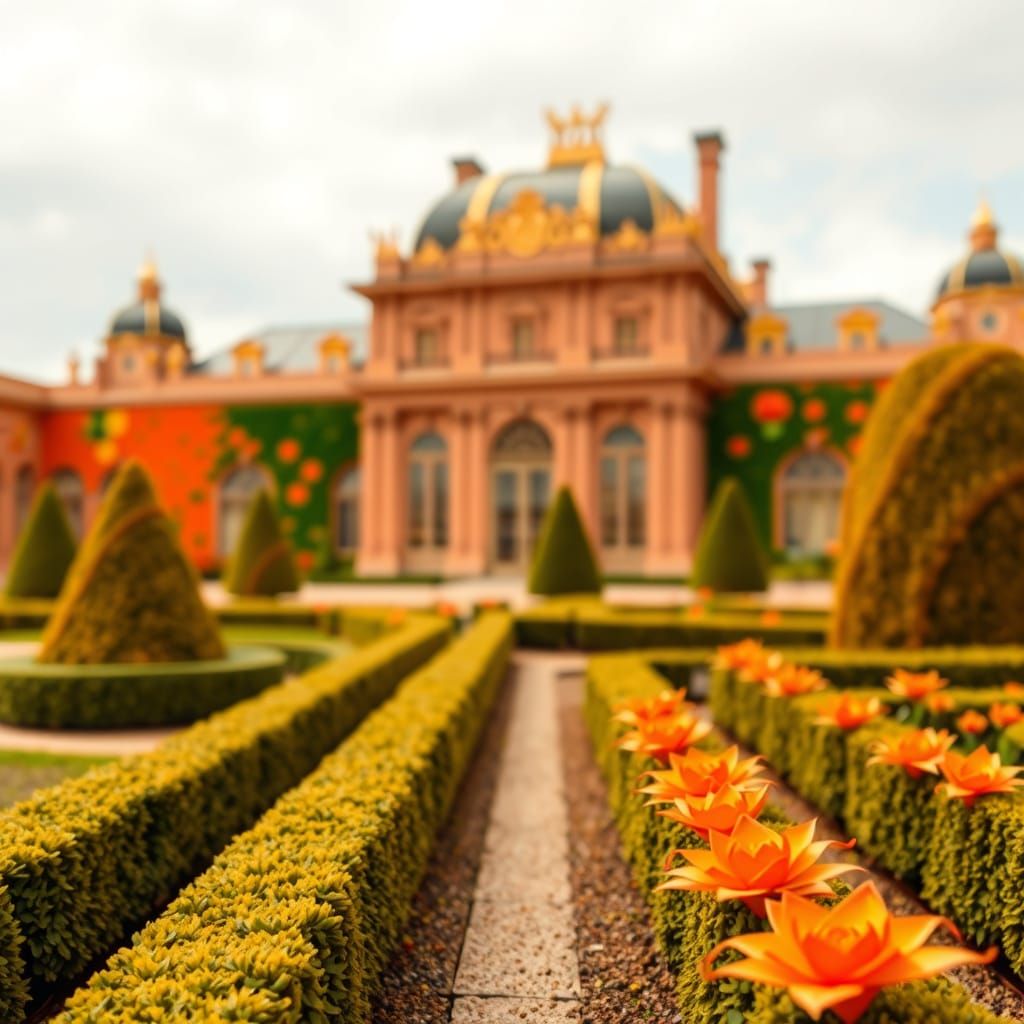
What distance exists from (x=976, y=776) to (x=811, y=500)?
2567cm

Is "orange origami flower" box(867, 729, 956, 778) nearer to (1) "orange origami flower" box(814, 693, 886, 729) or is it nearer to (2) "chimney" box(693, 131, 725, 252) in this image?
(1) "orange origami flower" box(814, 693, 886, 729)

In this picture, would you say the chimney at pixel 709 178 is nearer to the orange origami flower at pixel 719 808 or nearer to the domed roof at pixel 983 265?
the domed roof at pixel 983 265

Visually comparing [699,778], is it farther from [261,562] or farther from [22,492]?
[22,492]

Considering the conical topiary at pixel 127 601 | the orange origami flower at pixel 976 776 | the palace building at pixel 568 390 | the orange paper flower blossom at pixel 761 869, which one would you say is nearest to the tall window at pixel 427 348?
the palace building at pixel 568 390

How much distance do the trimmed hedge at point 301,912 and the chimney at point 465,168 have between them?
1252 inches

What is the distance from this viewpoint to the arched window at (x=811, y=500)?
28297 millimetres

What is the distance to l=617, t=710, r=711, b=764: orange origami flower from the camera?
413 centimetres

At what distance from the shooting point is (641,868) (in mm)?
4688

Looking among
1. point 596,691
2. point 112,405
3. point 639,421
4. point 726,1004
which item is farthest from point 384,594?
point 726,1004

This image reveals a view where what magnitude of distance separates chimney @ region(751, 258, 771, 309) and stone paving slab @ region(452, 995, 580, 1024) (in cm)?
3462

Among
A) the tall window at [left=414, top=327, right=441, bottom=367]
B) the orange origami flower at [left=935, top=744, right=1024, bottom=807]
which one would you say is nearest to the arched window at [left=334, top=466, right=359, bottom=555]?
the tall window at [left=414, top=327, right=441, bottom=367]

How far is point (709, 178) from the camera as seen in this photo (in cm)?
3297

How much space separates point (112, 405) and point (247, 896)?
1339 inches

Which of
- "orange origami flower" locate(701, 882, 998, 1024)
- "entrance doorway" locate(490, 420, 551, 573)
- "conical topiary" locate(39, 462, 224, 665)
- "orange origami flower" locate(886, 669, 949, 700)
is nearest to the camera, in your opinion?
"orange origami flower" locate(701, 882, 998, 1024)
